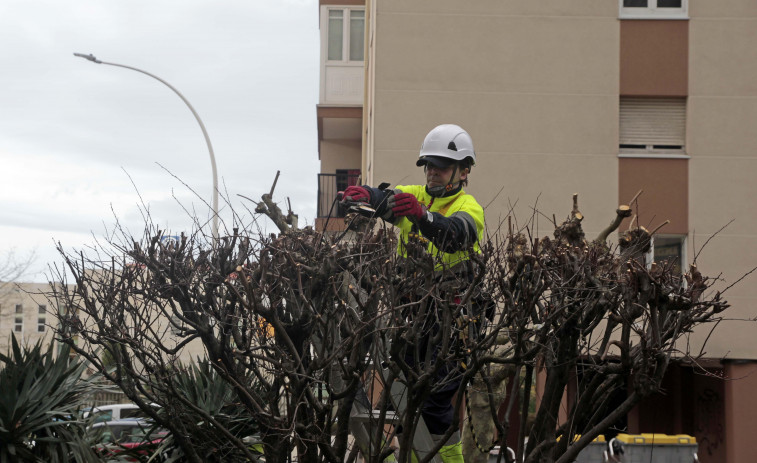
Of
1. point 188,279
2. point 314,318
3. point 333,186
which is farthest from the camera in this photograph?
point 333,186

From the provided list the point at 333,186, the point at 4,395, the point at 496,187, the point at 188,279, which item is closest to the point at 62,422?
the point at 4,395

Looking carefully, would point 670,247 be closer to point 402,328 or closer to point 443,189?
point 443,189

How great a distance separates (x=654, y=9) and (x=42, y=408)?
14121 millimetres

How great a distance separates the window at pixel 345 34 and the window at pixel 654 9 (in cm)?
816

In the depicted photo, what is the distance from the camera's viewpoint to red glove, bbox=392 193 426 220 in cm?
478

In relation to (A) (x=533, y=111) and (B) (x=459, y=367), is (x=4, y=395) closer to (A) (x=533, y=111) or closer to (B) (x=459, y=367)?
(B) (x=459, y=367)

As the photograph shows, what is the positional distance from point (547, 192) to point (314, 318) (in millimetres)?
13774

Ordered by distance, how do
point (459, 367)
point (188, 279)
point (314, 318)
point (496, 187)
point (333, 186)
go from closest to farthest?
1. point (314, 318)
2. point (459, 367)
3. point (188, 279)
4. point (496, 187)
5. point (333, 186)

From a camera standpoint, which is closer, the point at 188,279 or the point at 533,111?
the point at 188,279

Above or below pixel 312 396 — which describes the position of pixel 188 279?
above

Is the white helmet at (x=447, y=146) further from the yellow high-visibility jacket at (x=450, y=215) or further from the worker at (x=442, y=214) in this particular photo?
the yellow high-visibility jacket at (x=450, y=215)

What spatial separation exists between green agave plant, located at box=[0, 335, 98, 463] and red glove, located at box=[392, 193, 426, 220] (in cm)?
289

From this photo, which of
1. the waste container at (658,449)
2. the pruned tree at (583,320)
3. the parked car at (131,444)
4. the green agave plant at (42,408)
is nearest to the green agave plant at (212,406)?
the parked car at (131,444)

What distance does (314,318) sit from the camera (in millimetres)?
4438
